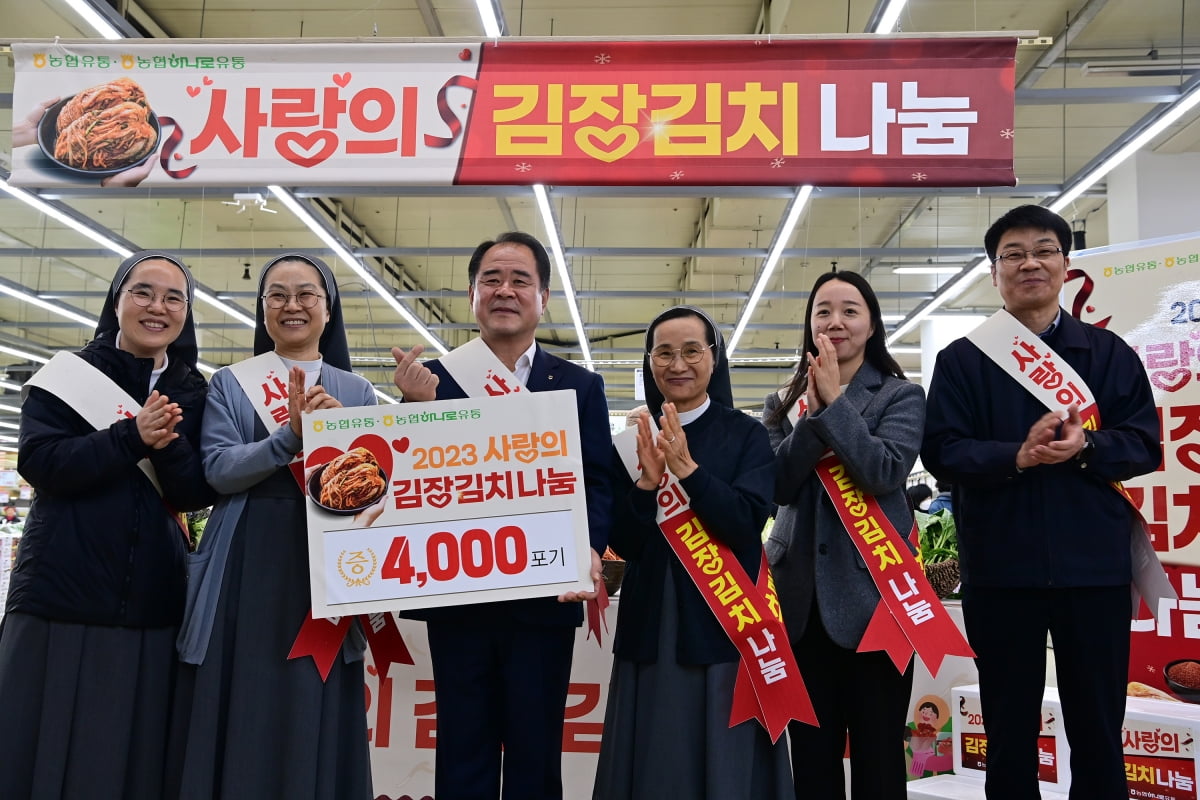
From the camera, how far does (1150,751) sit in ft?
9.15

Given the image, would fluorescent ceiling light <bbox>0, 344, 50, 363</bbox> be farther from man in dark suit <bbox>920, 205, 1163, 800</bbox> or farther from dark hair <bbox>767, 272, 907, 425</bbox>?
man in dark suit <bbox>920, 205, 1163, 800</bbox>

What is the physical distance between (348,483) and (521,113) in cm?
142

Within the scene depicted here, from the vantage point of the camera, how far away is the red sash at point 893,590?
2115 mm

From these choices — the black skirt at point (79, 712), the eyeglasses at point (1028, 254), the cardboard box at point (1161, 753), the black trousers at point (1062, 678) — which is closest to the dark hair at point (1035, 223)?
the eyeglasses at point (1028, 254)

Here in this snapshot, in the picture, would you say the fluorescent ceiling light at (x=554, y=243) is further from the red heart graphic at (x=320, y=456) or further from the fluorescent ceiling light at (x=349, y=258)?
the red heart graphic at (x=320, y=456)

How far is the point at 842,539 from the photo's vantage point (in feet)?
7.30

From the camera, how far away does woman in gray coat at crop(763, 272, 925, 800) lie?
2.13 metres

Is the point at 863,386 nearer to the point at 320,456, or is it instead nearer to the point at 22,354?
the point at 320,456

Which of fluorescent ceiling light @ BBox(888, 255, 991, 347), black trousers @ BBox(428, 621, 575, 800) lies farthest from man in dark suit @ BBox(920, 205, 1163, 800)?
fluorescent ceiling light @ BBox(888, 255, 991, 347)

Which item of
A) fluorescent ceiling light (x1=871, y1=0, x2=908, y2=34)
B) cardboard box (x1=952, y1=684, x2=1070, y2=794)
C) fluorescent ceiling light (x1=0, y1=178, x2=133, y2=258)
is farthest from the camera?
fluorescent ceiling light (x1=0, y1=178, x2=133, y2=258)

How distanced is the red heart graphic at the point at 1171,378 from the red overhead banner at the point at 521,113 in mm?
1144

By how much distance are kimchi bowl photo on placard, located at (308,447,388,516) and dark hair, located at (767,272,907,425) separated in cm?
102

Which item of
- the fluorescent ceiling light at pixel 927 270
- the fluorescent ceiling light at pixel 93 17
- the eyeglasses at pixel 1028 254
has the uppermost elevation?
the fluorescent ceiling light at pixel 927 270

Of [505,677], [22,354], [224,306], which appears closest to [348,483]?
[505,677]
